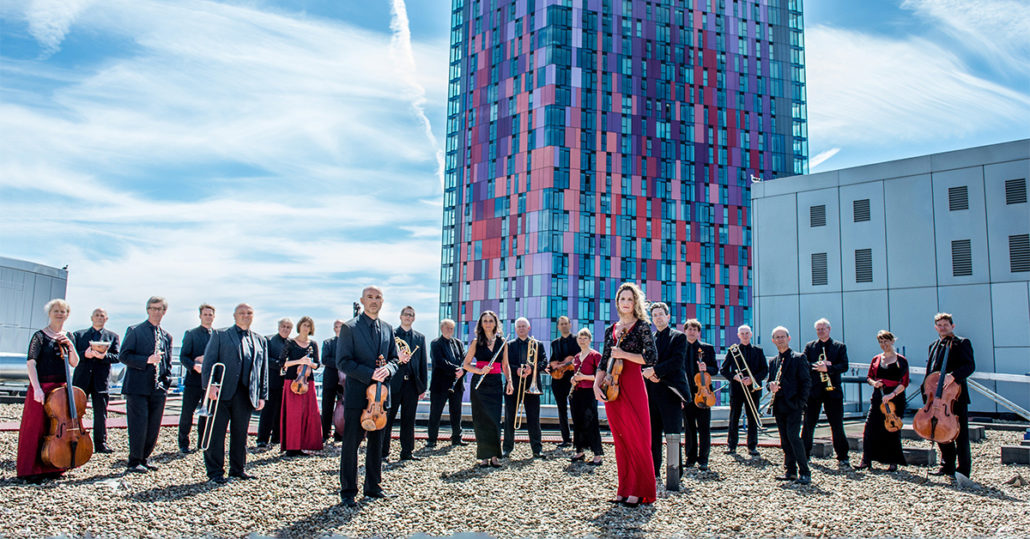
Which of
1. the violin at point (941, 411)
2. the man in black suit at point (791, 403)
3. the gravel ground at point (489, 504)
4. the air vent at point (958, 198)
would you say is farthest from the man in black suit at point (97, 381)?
the air vent at point (958, 198)

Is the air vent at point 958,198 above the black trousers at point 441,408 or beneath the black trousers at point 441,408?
above

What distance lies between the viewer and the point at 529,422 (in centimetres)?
976

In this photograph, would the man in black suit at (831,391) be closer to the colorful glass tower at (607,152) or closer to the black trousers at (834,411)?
the black trousers at (834,411)

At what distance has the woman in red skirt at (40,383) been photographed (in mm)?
6746

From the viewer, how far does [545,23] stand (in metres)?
66.1

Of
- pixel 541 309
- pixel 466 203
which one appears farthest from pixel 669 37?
pixel 541 309

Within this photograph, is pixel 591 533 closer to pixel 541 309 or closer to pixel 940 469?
pixel 940 469

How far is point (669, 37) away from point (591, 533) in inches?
2826

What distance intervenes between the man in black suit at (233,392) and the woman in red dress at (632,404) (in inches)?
139

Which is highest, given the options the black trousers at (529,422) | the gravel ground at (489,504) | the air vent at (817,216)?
the air vent at (817,216)

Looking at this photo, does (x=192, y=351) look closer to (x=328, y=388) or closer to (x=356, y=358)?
(x=328, y=388)

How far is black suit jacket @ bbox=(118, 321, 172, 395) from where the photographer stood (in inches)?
304

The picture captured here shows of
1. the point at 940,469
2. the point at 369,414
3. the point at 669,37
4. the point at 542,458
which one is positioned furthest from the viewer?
the point at 669,37

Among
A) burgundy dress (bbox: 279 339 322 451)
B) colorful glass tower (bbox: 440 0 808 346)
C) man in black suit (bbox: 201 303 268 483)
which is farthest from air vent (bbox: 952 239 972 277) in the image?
colorful glass tower (bbox: 440 0 808 346)
